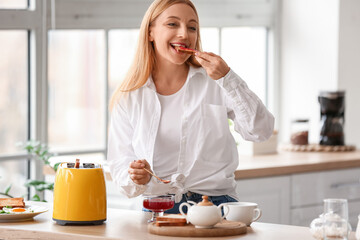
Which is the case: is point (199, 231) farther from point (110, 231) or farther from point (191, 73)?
point (191, 73)

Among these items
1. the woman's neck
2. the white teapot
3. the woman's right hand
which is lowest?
the white teapot

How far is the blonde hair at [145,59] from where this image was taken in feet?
8.55

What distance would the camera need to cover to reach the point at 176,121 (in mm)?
2574

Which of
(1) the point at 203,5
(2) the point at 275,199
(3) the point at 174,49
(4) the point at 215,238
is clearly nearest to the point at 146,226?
(4) the point at 215,238

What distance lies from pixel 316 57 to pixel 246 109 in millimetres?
2589

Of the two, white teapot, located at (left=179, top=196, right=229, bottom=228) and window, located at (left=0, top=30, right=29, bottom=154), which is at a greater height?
window, located at (left=0, top=30, right=29, bottom=154)

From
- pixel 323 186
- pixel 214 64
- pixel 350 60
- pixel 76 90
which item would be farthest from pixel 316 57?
pixel 214 64

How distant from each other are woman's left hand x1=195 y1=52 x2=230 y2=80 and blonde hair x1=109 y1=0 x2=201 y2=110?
0.90 ft

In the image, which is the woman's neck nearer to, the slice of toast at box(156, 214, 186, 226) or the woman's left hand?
the woman's left hand

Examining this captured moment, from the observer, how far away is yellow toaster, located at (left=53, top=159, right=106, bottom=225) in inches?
89.7

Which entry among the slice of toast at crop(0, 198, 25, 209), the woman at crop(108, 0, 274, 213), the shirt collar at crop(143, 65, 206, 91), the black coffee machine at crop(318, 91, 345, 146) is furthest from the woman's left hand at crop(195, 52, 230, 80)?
the black coffee machine at crop(318, 91, 345, 146)

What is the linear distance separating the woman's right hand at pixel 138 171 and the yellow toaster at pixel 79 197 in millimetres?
114

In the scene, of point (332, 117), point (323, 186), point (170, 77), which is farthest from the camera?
point (332, 117)

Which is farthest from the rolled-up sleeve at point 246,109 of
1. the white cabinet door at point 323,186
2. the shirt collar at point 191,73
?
the white cabinet door at point 323,186
